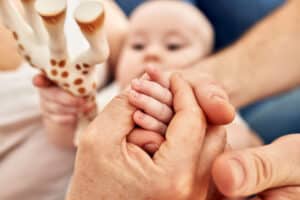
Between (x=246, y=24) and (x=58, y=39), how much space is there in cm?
81

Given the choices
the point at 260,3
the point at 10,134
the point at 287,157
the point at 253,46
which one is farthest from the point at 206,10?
the point at 287,157

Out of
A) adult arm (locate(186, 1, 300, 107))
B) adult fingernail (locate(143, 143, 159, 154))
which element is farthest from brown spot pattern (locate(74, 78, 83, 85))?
adult arm (locate(186, 1, 300, 107))

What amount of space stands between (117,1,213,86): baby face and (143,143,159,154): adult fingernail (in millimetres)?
392

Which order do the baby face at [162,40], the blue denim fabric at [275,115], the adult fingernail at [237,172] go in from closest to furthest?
the adult fingernail at [237,172] → the baby face at [162,40] → the blue denim fabric at [275,115]

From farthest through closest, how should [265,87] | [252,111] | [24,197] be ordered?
[252,111] → [265,87] → [24,197]

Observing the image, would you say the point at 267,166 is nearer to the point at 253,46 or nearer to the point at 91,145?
the point at 91,145

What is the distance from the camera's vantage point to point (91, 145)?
1.53 ft

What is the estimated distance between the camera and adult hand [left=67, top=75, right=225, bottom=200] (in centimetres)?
45

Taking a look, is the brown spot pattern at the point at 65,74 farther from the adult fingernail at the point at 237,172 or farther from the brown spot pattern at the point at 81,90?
the adult fingernail at the point at 237,172

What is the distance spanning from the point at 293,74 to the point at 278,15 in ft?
0.50

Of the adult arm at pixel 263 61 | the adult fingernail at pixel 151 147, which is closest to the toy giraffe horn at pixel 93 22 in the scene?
the adult fingernail at pixel 151 147

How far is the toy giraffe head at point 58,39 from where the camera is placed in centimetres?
44

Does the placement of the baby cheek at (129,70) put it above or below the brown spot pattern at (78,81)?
below

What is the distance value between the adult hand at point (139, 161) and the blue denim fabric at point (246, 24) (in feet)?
2.04
